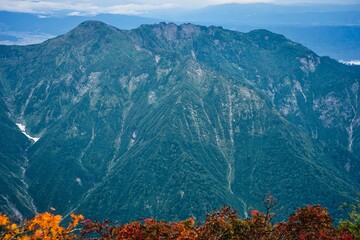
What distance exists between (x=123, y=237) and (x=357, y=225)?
35892mm

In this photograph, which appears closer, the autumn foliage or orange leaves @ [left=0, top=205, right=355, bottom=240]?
orange leaves @ [left=0, top=205, right=355, bottom=240]

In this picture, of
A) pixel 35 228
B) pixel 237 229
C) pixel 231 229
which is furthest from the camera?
pixel 237 229

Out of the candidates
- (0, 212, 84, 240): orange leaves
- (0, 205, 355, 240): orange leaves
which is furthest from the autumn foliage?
(0, 212, 84, 240): orange leaves

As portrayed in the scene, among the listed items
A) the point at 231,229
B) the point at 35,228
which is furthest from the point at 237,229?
the point at 35,228

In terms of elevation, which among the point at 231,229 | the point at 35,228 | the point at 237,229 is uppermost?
the point at 35,228

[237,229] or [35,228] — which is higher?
[35,228]

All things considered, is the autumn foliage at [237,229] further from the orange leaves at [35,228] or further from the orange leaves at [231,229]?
the orange leaves at [35,228]

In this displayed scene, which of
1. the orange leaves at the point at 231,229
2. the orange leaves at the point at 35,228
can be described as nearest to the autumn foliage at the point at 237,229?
the orange leaves at the point at 231,229

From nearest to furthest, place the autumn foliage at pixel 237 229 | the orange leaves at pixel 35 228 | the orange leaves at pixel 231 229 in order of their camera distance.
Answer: the orange leaves at pixel 35 228
the orange leaves at pixel 231 229
the autumn foliage at pixel 237 229

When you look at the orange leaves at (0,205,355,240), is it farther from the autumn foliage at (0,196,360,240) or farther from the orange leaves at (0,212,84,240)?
the orange leaves at (0,212,84,240)

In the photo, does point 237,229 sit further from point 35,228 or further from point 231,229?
point 35,228

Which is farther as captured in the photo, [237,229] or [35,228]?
[237,229]

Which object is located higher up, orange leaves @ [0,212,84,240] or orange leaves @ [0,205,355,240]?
orange leaves @ [0,212,84,240]

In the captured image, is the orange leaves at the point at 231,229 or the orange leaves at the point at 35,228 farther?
the orange leaves at the point at 231,229
